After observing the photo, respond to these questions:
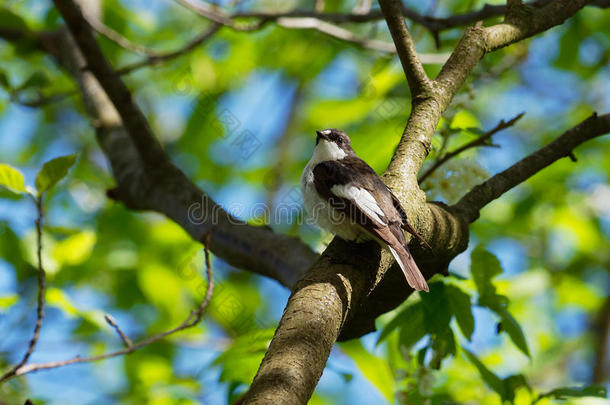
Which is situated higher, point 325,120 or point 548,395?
point 325,120

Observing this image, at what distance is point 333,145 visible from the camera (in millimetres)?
3914

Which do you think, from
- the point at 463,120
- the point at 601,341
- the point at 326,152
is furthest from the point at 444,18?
the point at 601,341

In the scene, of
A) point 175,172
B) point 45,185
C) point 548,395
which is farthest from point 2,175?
point 548,395

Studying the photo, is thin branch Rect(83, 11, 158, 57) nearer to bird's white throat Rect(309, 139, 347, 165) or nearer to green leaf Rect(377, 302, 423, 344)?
bird's white throat Rect(309, 139, 347, 165)

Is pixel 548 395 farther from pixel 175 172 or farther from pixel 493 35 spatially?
pixel 175 172

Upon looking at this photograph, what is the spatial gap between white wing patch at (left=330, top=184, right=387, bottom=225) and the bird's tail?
0.15 meters

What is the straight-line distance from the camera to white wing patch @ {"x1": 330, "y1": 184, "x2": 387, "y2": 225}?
8.72ft

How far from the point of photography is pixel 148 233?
5855 mm

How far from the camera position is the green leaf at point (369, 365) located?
3.25 metres

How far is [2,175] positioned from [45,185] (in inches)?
7.2

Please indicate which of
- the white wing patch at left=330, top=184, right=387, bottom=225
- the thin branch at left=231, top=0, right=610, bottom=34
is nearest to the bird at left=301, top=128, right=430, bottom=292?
the white wing patch at left=330, top=184, right=387, bottom=225

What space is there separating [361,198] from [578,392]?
1316 millimetres

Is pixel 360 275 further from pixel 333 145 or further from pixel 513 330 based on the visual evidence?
pixel 333 145

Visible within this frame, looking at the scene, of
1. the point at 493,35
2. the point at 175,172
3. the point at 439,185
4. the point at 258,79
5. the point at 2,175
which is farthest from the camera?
the point at 258,79
